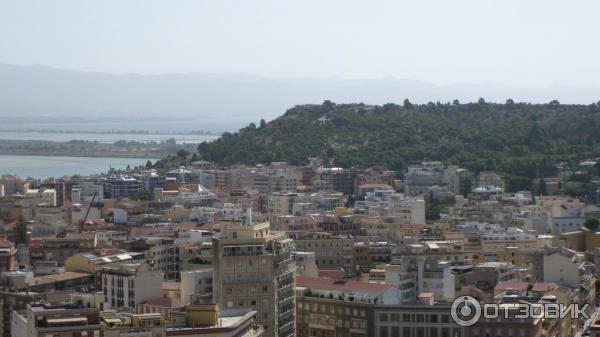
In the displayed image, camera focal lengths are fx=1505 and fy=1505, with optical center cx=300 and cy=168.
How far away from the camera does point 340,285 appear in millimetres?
30672

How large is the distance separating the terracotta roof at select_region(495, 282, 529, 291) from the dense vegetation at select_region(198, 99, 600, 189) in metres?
33.7

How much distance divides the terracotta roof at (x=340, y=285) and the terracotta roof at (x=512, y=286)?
A: 333cm

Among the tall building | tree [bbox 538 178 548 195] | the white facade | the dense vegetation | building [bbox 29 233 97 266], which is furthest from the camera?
the dense vegetation

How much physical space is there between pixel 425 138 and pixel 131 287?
179 feet

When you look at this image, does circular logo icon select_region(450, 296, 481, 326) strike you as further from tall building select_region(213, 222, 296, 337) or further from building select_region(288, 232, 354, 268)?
building select_region(288, 232, 354, 268)

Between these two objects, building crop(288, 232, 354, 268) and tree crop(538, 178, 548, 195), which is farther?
tree crop(538, 178, 548, 195)

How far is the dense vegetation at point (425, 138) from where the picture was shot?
75.0 metres

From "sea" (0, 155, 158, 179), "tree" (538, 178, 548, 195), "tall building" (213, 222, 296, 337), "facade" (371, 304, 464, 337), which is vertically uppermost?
"tall building" (213, 222, 296, 337)

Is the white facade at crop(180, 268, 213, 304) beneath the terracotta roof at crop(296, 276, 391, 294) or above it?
above

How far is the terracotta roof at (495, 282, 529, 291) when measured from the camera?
32875 millimetres

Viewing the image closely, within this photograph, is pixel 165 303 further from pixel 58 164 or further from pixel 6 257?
pixel 58 164

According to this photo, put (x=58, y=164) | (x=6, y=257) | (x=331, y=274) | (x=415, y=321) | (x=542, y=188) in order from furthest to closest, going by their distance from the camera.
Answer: (x=58, y=164) < (x=542, y=188) < (x=6, y=257) < (x=331, y=274) < (x=415, y=321)
